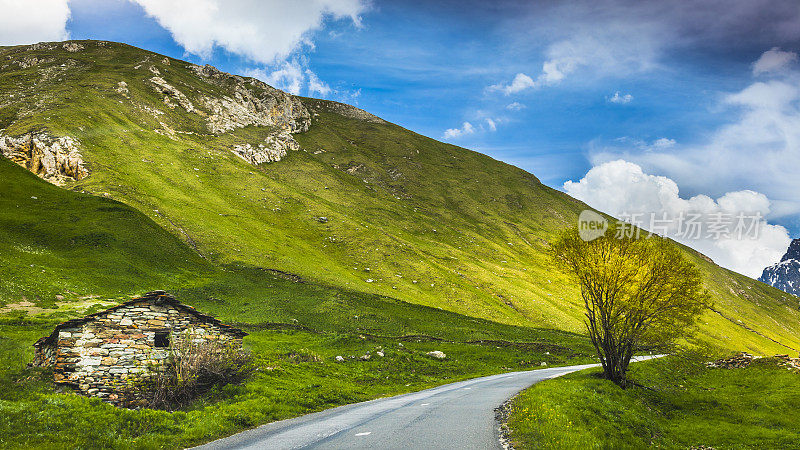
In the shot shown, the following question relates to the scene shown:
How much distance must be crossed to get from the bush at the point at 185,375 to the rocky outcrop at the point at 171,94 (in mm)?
184340

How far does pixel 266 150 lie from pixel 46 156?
89333 millimetres

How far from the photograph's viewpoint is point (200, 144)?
15250cm

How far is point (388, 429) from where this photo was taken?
54.3 feet

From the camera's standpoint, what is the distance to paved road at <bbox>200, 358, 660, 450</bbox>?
14.5 meters

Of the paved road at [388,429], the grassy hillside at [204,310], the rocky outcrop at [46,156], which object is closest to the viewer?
the paved road at [388,429]

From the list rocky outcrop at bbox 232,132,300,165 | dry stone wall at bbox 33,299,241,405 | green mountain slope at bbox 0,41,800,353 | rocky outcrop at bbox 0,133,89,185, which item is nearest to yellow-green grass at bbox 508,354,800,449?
dry stone wall at bbox 33,299,241,405

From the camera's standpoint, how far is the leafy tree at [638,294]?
103 feet

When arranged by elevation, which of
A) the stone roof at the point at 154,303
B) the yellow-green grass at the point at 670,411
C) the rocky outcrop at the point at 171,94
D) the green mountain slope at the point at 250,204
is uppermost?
the rocky outcrop at the point at 171,94

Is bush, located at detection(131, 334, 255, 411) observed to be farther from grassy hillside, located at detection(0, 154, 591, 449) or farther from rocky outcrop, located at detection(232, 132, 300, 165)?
rocky outcrop, located at detection(232, 132, 300, 165)

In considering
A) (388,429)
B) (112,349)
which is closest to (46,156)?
(112,349)

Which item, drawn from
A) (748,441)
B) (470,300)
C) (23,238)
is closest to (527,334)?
(470,300)

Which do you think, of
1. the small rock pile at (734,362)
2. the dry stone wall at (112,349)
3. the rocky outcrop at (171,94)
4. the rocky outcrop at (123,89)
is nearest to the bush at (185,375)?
the dry stone wall at (112,349)

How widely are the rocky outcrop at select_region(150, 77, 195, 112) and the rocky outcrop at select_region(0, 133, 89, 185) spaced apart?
271 ft

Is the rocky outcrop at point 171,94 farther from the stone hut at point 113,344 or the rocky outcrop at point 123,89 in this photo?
the stone hut at point 113,344
